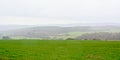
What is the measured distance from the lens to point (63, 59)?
25.9 m

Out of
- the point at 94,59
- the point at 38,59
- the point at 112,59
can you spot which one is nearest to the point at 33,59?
the point at 38,59

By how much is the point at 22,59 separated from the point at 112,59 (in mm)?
9205

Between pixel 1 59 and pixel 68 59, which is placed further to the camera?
pixel 68 59

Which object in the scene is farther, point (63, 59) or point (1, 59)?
point (63, 59)

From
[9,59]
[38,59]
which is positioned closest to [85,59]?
[38,59]

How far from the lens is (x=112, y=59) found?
27.0 metres

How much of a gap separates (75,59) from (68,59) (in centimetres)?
87

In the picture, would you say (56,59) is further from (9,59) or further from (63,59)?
(9,59)

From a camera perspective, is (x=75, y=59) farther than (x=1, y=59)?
Yes

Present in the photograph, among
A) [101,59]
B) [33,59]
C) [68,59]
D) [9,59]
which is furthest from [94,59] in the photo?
[9,59]

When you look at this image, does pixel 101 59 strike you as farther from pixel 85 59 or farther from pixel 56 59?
pixel 56 59

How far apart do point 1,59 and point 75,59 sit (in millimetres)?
7573

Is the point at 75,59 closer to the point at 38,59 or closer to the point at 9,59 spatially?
the point at 38,59

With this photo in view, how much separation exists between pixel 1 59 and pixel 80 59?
8095 mm
